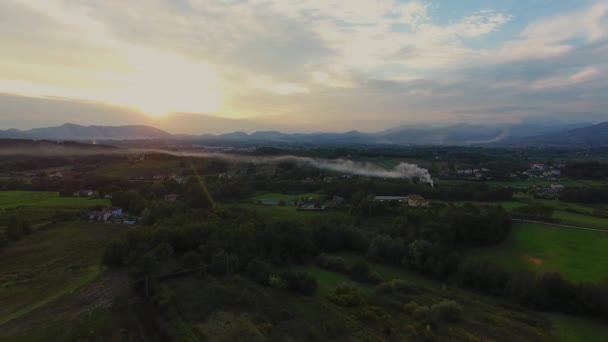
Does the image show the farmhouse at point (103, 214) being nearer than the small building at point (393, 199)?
Yes

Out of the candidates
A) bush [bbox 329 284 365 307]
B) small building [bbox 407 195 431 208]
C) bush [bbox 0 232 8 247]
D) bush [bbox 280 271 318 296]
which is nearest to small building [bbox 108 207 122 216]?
bush [bbox 0 232 8 247]

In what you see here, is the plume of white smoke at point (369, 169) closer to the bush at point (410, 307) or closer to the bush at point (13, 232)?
the bush at point (410, 307)

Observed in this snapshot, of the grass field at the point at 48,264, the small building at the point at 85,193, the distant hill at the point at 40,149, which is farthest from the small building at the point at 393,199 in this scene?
the distant hill at the point at 40,149

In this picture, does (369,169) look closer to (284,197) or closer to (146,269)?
(284,197)

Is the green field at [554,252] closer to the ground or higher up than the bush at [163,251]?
closer to the ground

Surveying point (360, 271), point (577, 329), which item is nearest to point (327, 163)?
point (360, 271)

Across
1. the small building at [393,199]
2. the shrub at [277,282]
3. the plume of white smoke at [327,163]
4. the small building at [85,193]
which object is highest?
the plume of white smoke at [327,163]
